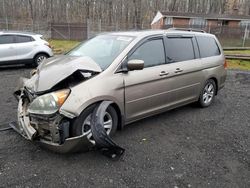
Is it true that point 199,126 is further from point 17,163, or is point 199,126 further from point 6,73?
point 6,73

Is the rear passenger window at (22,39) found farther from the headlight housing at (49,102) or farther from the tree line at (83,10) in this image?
the tree line at (83,10)

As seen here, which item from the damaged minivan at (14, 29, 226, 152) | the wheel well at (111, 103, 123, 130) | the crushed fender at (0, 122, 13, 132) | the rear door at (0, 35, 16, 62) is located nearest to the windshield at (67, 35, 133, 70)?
the damaged minivan at (14, 29, 226, 152)

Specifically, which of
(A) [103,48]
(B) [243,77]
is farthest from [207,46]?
(B) [243,77]

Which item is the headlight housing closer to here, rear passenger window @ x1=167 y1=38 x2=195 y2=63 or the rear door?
rear passenger window @ x1=167 y1=38 x2=195 y2=63

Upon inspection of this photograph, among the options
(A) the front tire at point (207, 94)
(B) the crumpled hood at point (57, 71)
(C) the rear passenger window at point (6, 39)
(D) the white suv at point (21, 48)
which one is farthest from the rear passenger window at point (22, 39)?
(A) the front tire at point (207, 94)

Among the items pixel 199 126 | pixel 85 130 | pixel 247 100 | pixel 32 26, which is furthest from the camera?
pixel 32 26

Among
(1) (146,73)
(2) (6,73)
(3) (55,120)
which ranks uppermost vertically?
(1) (146,73)

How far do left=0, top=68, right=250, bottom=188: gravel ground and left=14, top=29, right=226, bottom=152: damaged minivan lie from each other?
29 centimetres

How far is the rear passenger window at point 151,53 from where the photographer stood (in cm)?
416

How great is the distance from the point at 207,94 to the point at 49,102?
385 centimetres

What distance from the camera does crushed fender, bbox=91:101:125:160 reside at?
3160 mm

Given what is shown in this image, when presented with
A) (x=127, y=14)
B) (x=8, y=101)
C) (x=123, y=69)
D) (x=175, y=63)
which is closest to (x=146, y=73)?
(x=123, y=69)

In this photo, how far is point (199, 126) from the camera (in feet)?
15.4

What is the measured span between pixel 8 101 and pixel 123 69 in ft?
10.7
